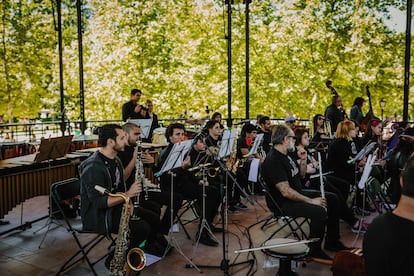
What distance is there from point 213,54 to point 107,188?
1519cm

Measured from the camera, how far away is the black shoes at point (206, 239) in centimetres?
539

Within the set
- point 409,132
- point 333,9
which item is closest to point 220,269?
point 409,132

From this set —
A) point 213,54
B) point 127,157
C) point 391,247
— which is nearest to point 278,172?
point 127,157

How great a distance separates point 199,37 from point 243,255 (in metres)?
15.2

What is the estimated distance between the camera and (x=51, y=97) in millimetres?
20922

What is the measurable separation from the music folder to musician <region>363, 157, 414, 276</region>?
4388 mm

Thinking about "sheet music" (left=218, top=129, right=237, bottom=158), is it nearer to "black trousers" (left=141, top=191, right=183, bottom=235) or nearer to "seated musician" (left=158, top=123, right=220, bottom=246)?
"seated musician" (left=158, top=123, right=220, bottom=246)

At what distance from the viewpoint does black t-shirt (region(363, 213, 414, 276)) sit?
210 centimetres

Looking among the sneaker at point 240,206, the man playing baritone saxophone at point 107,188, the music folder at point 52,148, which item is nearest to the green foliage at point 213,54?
the sneaker at point 240,206

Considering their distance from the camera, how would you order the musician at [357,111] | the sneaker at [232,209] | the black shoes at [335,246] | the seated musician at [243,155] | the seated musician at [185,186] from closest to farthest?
the black shoes at [335,246], the seated musician at [185,186], the sneaker at [232,209], the seated musician at [243,155], the musician at [357,111]

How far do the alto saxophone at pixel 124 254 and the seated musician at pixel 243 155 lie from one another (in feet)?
12.2

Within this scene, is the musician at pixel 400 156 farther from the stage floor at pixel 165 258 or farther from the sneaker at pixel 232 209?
the sneaker at pixel 232 209

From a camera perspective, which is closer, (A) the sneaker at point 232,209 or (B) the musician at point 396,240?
A: (B) the musician at point 396,240

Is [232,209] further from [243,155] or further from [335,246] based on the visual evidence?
[335,246]
